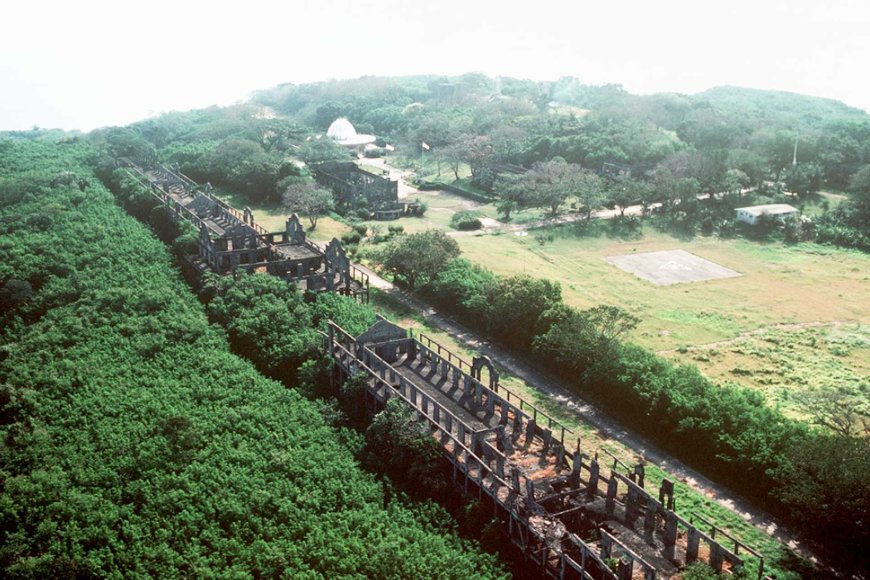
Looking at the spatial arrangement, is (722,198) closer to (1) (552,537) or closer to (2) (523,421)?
(2) (523,421)

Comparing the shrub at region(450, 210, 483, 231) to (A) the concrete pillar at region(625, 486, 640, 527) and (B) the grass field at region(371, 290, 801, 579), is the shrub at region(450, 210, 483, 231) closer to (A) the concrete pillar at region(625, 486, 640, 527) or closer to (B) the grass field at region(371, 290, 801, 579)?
(B) the grass field at region(371, 290, 801, 579)

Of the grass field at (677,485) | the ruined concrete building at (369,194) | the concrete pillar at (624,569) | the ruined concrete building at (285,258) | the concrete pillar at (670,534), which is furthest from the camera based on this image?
the ruined concrete building at (369,194)

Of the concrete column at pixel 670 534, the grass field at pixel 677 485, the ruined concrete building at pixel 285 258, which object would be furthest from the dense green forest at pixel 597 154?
the concrete column at pixel 670 534

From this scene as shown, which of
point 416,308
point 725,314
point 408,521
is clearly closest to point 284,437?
point 408,521

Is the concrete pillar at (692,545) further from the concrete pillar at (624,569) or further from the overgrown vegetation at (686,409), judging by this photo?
the overgrown vegetation at (686,409)

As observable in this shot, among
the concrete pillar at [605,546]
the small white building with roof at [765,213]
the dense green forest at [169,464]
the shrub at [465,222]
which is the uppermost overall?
the concrete pillar at [605,546]

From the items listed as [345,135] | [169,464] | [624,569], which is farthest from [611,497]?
[345,135]

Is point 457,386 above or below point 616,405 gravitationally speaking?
above
